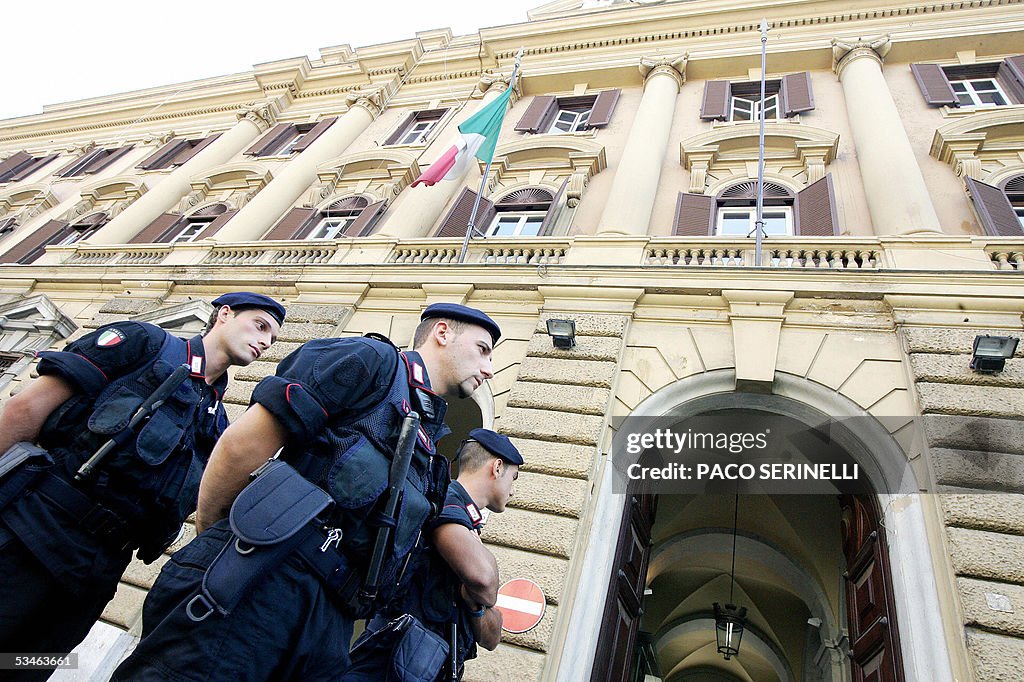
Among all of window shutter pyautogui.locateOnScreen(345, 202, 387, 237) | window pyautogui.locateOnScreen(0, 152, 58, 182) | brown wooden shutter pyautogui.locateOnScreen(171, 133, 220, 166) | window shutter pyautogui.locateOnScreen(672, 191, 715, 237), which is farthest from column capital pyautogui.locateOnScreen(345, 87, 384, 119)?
window pyautogui.locateOnScreen(0, 152, 58, 182)

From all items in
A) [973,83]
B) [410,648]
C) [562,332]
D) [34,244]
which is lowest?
[410,648]

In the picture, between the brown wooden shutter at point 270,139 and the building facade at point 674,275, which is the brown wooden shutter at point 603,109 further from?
the brown wooden shutter at point 270,139

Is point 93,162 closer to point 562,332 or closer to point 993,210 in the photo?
point 562,332

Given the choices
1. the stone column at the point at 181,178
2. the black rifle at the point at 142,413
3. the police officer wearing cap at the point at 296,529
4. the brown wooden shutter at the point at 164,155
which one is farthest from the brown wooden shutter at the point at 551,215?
the brown wooden shutter at the point at 164,155

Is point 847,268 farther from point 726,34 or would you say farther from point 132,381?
point 726,34

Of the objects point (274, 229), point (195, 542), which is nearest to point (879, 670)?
point (195, 542)

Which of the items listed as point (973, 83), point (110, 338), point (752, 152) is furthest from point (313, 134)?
point (973, 83)

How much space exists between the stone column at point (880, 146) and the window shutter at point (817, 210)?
0.50 metres

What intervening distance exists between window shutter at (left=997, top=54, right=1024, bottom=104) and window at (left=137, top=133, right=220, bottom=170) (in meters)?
18.6

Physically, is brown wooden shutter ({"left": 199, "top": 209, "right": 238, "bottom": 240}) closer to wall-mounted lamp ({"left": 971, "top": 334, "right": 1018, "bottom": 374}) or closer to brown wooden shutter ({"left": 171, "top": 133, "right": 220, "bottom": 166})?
brown wooden shutter ({"left": 171, "top": 133, "right": 220, "bottom": 166})

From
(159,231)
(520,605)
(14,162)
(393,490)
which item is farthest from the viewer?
(14,162)

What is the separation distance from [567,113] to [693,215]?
20.0 feet

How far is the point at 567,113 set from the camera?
1294 cm

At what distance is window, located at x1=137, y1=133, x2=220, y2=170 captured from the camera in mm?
15559
